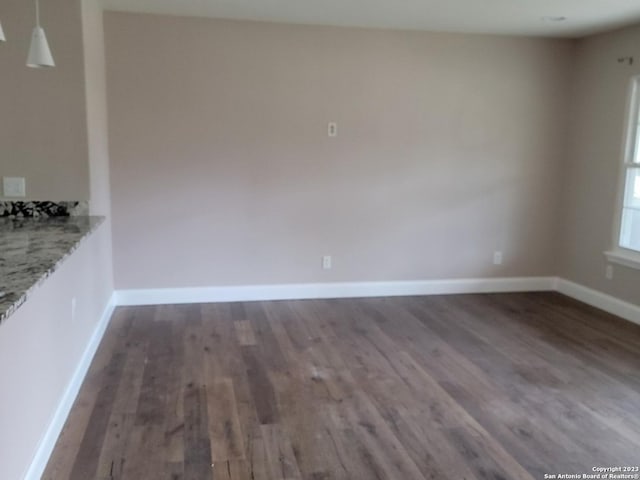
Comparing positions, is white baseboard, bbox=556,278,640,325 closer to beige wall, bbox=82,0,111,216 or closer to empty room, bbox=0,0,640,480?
empty room, bbox=0,0,640,480

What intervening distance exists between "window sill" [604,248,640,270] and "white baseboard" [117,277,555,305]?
80 cm

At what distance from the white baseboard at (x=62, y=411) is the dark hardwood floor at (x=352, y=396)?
0.05 meters

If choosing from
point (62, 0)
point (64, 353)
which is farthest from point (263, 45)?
point (64, 353)

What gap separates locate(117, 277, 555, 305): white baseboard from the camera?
4.87 metres

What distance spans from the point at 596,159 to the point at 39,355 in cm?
468

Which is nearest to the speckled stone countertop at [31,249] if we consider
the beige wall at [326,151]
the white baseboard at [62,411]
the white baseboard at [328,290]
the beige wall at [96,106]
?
the beige wall at [96,106]

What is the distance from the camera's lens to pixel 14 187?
135 inches

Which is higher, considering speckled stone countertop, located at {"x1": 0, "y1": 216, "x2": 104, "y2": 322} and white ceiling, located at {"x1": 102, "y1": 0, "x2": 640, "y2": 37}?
white ceiling, located at {"x1": 102, "y1": 0, "x2": 640, "y2": 37}

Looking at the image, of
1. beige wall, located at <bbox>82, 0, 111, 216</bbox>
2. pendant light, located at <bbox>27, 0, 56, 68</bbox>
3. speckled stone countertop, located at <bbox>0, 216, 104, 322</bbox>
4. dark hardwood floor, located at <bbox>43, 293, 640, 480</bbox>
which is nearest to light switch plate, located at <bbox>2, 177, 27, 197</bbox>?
speckled stone countertop, located at <bbox>0, 216, 104, 322</bbox>

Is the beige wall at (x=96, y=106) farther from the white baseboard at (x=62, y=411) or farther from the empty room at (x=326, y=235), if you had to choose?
the white baseboard at (x=62, y=411)

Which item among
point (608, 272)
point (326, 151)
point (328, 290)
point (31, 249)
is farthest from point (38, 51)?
point (608, 272)

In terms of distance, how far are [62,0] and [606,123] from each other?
4322mm

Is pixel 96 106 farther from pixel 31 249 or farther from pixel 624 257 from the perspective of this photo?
pixel 624 257

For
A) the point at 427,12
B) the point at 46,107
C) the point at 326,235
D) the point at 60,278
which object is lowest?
the point at 326,235
